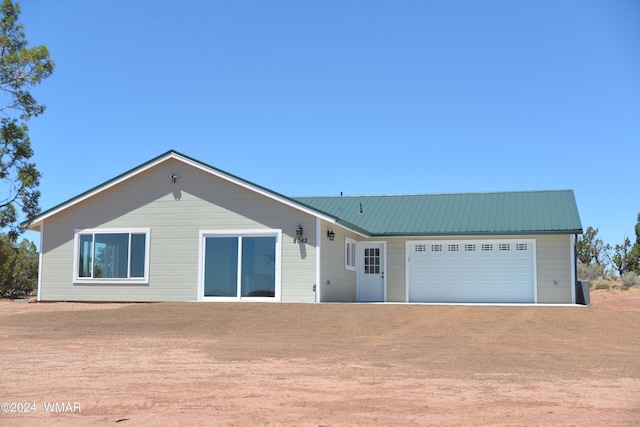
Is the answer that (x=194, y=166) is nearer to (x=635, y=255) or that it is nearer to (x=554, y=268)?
(x=554, y=268)

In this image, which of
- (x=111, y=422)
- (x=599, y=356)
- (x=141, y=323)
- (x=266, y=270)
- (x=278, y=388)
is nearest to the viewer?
(x=111, y=422)

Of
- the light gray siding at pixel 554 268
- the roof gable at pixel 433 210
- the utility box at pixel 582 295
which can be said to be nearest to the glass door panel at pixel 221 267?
the roof gable at pixel 433 210

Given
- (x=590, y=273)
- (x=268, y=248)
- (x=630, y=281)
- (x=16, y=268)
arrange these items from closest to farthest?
(x=268, y=248) < (x=16, y=268) < (x=630, y=281) < (x=590, y=273)

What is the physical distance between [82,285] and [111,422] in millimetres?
15115

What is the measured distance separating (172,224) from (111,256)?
2.24m

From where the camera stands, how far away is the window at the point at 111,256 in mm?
20828

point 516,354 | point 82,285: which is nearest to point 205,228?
point 82,285

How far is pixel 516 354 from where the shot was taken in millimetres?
11867

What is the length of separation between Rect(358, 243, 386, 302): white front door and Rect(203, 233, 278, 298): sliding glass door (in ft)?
16.6

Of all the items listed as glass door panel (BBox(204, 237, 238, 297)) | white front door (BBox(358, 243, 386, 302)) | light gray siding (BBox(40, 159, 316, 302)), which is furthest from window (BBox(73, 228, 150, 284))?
white front door (BBox(358, 243, 386, 302))

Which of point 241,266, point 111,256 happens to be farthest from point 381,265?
point 111,256

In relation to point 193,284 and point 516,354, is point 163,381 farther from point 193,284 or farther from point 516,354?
point 193,284

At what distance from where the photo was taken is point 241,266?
20000mm

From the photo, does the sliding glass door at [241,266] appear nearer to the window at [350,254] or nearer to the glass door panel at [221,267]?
the glass door panel at [221,267]
